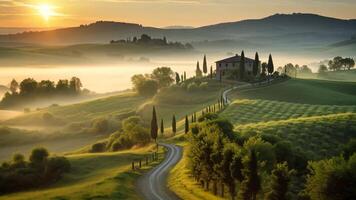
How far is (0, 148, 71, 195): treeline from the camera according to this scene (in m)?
84.1

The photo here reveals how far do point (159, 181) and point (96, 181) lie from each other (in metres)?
11.9

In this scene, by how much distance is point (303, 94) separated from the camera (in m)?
175

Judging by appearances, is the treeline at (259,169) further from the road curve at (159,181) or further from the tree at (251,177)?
the road curve at (159,181)

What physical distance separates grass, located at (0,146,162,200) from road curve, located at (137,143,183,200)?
1.73 meters

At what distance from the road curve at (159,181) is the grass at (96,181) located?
1.73 m

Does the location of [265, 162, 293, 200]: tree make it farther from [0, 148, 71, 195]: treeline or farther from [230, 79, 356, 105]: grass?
[230, 79, 356, 105]: grass

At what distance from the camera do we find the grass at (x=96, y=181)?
69.3m

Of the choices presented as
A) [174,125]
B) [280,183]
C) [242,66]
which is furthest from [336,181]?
[242,66]

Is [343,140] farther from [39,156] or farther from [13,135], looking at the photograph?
[13,135]

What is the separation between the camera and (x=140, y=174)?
292 feet

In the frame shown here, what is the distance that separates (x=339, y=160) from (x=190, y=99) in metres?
126

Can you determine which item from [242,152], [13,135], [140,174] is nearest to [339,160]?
[242,152]

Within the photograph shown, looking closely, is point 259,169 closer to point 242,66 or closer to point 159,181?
point 159,181

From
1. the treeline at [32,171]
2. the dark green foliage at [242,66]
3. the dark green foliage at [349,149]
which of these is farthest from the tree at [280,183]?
the dark green foliage at [242,66]
